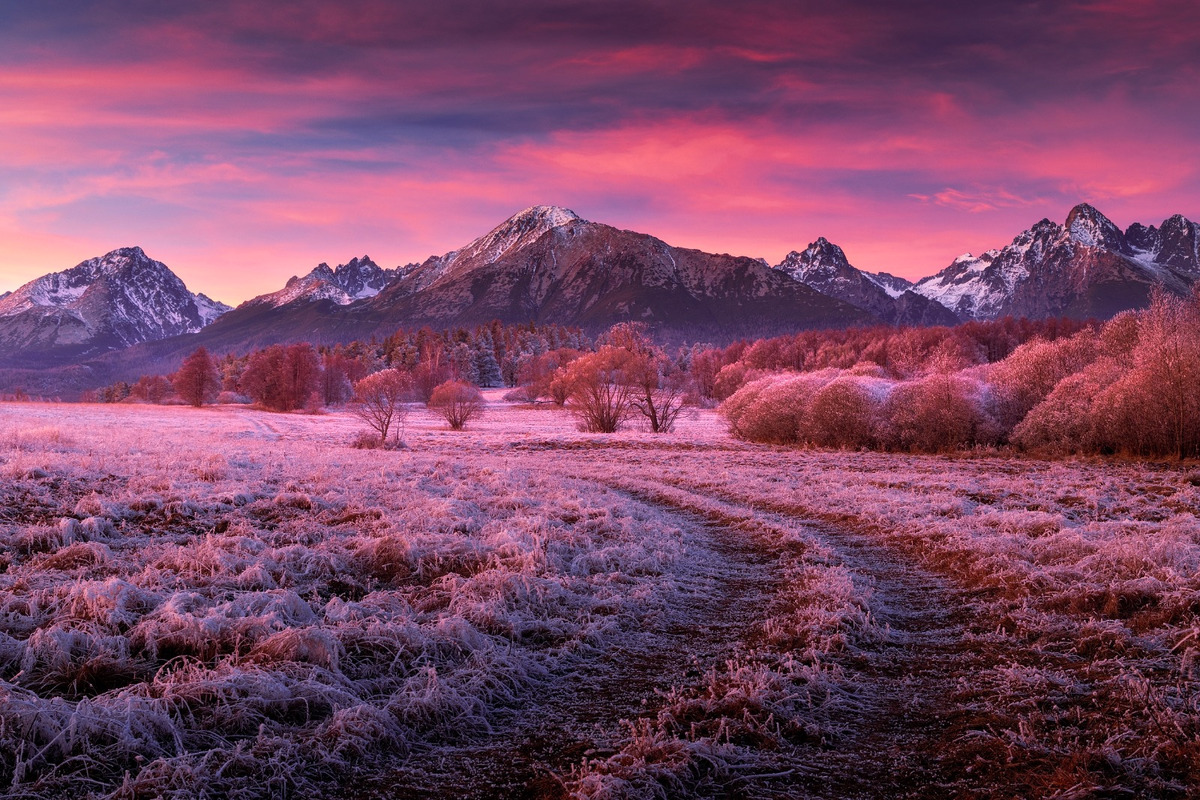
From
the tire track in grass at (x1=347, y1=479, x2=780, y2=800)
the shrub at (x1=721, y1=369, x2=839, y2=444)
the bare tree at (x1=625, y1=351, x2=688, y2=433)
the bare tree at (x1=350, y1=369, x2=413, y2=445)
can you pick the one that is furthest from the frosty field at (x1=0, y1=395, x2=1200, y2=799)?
the bare tree at (x1=625, y1=351, x2=688, y2=433)

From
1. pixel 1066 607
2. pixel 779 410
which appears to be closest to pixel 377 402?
pixel 779 410

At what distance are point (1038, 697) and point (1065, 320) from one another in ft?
573

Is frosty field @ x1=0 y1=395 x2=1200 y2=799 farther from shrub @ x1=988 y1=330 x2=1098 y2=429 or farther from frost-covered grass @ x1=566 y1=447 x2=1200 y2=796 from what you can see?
shrub @ x1=988 y1=330 x2=1098 y2=429

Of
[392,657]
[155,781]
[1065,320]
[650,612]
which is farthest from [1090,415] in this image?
[1065,320]

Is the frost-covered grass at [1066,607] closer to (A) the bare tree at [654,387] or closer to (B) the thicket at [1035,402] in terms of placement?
(B) the thicket at [1035,402]

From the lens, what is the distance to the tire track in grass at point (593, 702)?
17.4ft

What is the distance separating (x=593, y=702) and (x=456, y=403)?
63.2 m

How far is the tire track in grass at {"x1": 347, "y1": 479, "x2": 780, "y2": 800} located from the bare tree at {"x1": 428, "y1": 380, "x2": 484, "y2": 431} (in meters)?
58.6

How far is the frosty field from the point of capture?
17.2 feet

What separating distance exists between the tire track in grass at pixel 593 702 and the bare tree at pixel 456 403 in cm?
5864

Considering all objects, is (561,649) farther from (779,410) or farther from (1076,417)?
(779,410)

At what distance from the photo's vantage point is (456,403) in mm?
68312

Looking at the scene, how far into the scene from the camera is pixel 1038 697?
6.39 meters

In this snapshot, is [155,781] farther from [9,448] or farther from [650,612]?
[9,448]
